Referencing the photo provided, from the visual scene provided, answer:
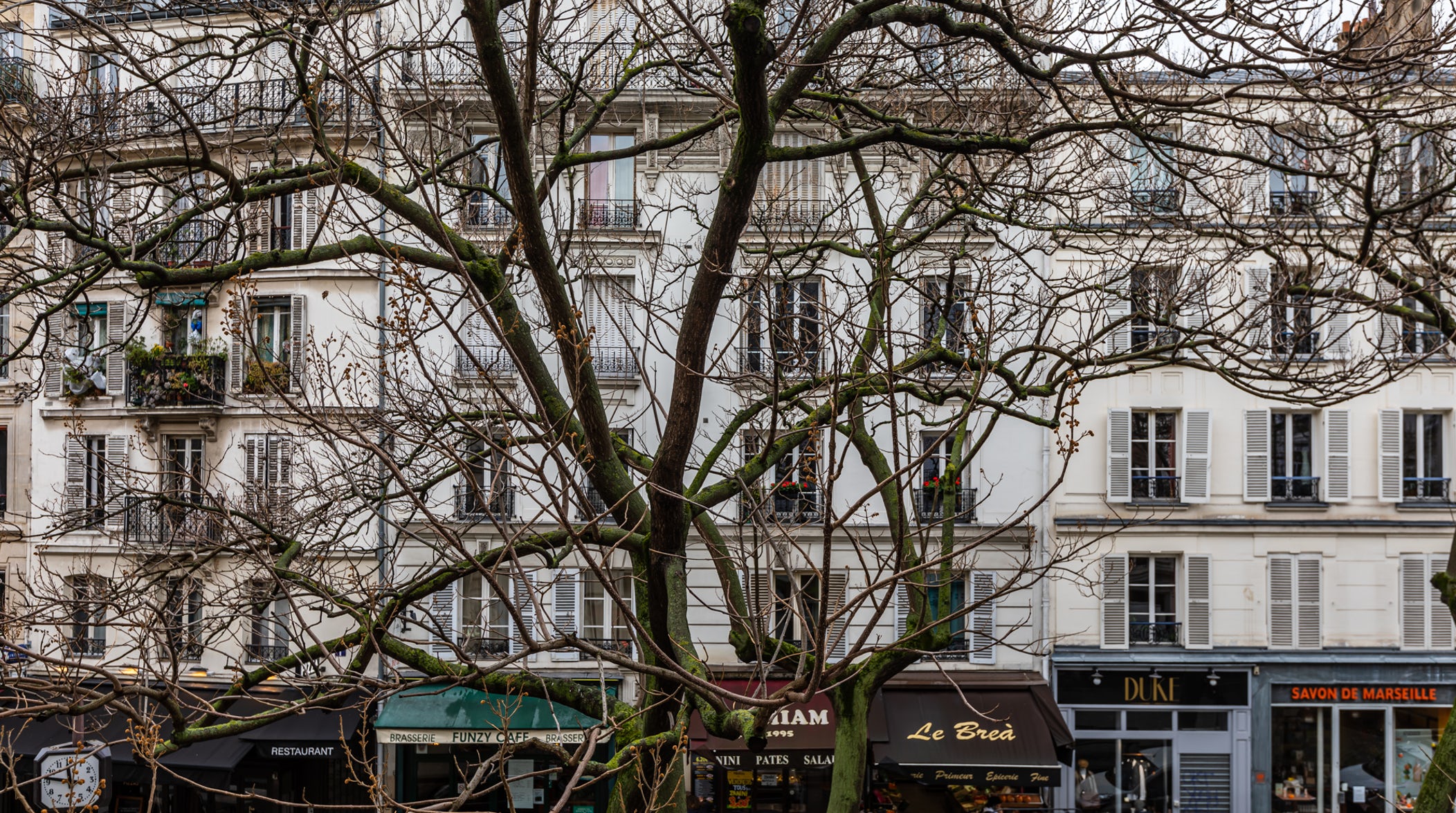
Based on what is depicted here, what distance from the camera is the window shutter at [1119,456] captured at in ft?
57.5

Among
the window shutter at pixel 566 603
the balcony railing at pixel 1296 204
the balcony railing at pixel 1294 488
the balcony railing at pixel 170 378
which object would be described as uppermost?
the balcony railing at pixel 1296 204

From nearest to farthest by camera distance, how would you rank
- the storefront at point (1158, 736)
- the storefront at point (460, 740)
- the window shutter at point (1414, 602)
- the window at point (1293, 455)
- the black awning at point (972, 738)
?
the black awning at point (972, 738) → the storefront at point (460, 740) → the storefront at point (1158, 736) → the window shutter at point (1414, 602) → the window at point (1293, 455)

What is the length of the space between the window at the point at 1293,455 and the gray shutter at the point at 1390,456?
1.02 m

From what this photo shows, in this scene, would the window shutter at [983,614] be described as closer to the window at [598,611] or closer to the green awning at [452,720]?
the window at [598,611]

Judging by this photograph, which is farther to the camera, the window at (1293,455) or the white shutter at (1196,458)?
the window at (1293,455)

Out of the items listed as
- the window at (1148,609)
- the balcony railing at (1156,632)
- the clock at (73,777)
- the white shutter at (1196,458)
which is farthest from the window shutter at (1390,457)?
the clock at (73,777)

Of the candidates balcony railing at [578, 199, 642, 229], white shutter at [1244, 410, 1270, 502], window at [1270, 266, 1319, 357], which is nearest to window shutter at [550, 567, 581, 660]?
balcony railing at [578, 199, 642, 229]

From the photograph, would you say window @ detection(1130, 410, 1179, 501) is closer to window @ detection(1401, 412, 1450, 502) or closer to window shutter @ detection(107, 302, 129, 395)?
window @ detection(1401, 412, 1450, 502)

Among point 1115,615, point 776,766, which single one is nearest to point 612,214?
point 776,766

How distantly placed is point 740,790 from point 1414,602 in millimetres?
11878

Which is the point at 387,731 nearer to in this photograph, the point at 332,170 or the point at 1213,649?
the point at 332,170

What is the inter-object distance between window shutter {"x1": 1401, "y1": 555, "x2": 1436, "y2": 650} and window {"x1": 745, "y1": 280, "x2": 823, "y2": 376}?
1119 centimetres

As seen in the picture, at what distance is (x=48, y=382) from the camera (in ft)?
60.2

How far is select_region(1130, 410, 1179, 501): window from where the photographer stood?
17750 millimetres
